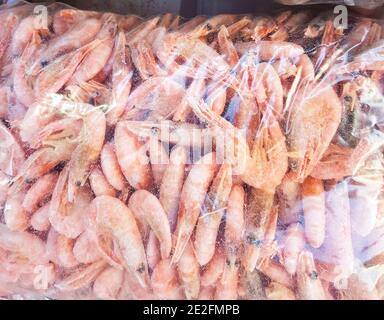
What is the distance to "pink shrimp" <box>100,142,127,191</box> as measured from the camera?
123cm

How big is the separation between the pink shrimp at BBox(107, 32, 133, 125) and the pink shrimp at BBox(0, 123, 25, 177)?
0.92 ft

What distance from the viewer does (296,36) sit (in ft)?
4.17

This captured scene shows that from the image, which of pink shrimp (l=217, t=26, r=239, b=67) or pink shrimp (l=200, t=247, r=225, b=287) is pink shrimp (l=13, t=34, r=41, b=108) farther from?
pink shrimp (l=200, t=247, r=225, b=287)

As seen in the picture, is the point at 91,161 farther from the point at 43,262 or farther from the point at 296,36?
the point at 296,36

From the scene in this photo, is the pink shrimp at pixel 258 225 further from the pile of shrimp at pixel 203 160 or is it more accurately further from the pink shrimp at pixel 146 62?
the pink shrimp at pixel 146 62

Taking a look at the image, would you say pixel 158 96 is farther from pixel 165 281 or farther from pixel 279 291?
pixel 279 291

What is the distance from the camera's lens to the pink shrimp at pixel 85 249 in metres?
1.28

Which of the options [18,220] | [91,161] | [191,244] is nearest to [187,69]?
[91,161]

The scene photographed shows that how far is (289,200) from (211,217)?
0.65 ft

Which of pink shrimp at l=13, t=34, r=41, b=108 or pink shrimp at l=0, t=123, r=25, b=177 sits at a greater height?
pink shrimp at l=13, t=34, r=41, b=108

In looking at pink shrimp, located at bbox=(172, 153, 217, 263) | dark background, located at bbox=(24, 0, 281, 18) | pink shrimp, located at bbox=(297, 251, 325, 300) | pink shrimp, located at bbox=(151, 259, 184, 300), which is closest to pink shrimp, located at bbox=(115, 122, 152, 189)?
pink shrimp, located at bbox=(172, 153, 217, 263)

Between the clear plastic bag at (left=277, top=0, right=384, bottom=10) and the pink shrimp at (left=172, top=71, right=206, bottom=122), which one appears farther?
the clear plastic bag at (left=277, top=0, right=384, bottom=10)

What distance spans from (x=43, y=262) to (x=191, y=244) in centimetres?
43

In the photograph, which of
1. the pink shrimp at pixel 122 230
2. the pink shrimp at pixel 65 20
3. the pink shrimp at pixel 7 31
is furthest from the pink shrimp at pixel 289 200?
the pink shrimp at pixel 7 31
